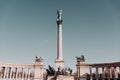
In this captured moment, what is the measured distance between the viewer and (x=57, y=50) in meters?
54.2

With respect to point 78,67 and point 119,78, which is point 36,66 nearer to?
point 78,67

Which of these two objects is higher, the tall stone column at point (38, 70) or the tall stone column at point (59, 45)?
the tall stone column at point (59, 45)

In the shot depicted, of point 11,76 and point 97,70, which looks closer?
point 97,70

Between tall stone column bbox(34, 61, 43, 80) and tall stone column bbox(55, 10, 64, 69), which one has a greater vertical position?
tall stone column bbox(55, 10, 64, 69)

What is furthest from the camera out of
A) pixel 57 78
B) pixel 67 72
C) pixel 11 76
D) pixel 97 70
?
pixel 11 76

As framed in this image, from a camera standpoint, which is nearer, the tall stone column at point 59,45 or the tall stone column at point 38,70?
the tall stone column at point 59,45

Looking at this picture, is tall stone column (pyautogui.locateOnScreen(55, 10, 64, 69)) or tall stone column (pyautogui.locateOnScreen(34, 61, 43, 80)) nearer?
tall stone column (pyautogui.locateOnScreen(55, 10, 64, 69))

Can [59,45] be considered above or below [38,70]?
above

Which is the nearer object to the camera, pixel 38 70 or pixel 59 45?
pixel 59 45

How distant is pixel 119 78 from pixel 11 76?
126ft

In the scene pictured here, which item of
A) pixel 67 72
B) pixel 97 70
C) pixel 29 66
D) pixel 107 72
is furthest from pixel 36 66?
pixel 107 72

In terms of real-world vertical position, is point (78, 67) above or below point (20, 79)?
above

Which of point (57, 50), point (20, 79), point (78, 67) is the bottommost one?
point (20, 79)

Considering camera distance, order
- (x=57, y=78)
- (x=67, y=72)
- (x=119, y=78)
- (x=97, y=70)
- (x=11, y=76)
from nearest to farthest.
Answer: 1. (x=57, y=78)
2. (x=67, y=72)
3. (x=119, y=78)
4. (x=97, y=70)
5. (x=11, y=76)
